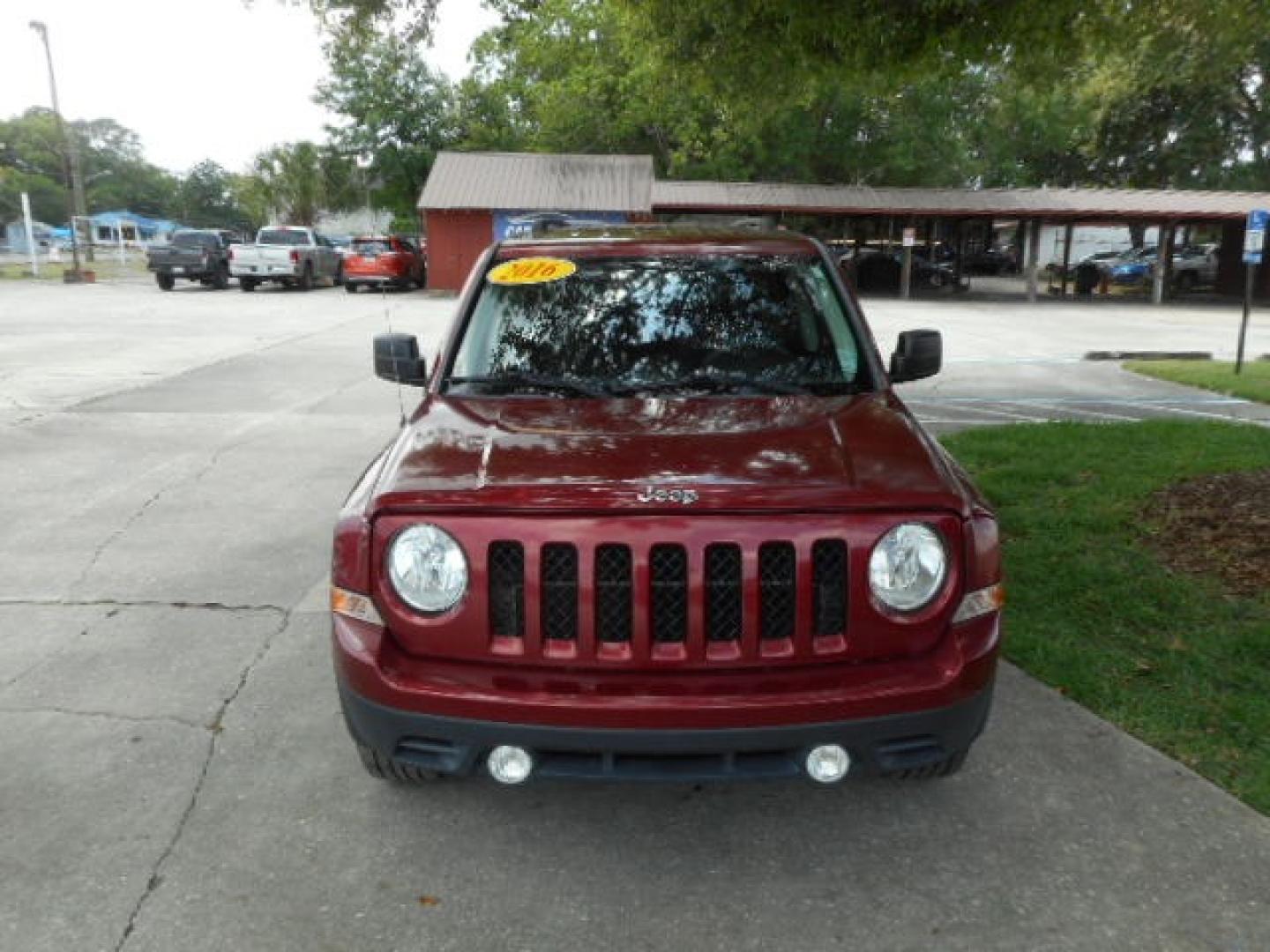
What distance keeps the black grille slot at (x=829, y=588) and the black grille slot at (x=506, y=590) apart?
0.72m

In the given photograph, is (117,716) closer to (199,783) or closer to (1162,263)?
(199,783)

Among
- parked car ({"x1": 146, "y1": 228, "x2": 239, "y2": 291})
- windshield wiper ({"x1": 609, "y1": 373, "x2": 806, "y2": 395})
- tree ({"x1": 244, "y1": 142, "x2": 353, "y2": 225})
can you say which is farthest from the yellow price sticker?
tree ({"x1": 244, "y1": 142, "x2": 353, "y2": 225})

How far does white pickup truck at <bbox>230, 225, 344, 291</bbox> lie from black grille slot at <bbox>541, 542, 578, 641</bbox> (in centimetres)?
A: 2852

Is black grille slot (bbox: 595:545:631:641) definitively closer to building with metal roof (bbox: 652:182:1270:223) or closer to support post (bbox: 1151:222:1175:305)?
building with metal roof (bbox: 652:182:1270:223)

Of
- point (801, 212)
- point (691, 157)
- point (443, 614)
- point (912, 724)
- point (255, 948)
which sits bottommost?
point (255, 948)

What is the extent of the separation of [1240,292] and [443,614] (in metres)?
37.8

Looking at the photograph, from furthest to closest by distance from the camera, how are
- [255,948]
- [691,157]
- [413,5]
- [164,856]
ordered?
[691,157]
[413,5]
[164,856]
[255,948]

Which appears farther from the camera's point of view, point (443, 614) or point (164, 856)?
point (164, 856)

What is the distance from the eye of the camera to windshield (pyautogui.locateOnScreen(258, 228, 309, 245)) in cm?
3028

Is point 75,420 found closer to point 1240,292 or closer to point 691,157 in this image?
point 691,157

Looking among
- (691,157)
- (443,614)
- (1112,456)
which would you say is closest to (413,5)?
(1112,456)

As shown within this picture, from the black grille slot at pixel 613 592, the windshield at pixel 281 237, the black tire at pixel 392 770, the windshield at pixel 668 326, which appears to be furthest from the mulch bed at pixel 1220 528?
the windshield at pixel 281 237

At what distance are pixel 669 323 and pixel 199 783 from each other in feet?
7.33

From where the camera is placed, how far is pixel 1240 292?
3350cm
